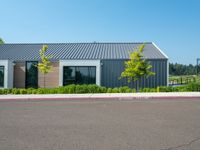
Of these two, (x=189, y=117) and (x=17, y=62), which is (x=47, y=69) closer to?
(x=17, y=62)

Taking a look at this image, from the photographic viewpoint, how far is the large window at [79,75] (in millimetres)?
26578

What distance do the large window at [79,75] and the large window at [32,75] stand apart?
3.13m

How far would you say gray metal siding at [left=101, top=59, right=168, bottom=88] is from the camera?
2622 centimetres

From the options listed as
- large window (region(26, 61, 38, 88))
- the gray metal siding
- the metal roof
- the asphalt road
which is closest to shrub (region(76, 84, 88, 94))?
the gray metal siding

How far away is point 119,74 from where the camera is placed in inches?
1046

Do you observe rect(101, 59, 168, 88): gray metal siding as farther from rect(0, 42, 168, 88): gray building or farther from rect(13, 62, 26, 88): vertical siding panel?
rect(13, 62, 26, 88): vertical siding panel

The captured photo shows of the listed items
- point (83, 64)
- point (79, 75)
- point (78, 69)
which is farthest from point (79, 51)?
point (79, 75)

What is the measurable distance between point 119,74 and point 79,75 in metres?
3.82

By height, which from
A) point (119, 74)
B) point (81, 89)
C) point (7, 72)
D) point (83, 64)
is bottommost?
point (81, 89)

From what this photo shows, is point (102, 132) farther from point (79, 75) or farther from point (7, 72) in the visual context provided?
point (7, 72)

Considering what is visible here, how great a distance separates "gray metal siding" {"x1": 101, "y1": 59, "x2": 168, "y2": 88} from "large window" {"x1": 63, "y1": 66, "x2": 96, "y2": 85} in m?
1.07

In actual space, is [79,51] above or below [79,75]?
above

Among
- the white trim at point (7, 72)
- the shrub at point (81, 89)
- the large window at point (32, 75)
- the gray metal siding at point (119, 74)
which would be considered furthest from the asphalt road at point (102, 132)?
the large window at point (32, 75)

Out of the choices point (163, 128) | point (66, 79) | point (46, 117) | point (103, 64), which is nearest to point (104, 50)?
point (103, 64)
